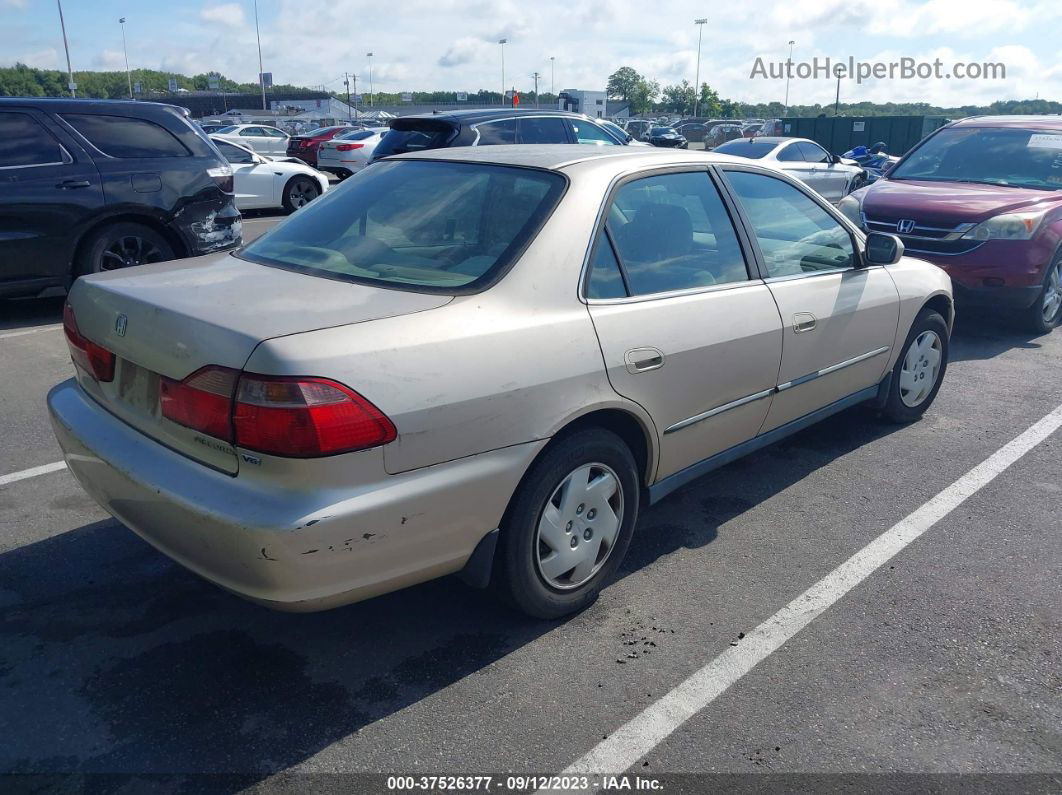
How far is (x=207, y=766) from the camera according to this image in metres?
2.48

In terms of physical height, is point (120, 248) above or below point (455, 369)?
below

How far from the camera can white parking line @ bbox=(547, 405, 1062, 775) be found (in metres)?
2.60

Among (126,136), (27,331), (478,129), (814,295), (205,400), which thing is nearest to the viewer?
(205,400)

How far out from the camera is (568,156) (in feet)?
11.8

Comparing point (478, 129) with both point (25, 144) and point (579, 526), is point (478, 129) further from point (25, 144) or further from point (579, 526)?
point (579, 526)

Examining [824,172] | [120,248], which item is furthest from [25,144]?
[824,172]

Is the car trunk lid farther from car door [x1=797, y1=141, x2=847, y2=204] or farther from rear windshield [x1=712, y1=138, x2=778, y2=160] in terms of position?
car door [x1=797, y1=141, x2=847, y2=204]

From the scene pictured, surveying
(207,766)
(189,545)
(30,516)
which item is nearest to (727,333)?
(189,545)

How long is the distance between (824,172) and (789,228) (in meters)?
12.7

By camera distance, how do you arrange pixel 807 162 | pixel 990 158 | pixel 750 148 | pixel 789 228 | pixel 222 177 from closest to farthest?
pixel 789 228, pixel 222 177, pixel 990 158, pixel 750 148, pixel 807 162

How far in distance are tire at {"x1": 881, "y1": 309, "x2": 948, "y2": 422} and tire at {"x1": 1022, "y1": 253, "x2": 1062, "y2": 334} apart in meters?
2.78

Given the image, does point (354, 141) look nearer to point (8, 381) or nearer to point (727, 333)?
point (8, 381)

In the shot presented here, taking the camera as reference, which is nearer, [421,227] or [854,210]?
[421,227]

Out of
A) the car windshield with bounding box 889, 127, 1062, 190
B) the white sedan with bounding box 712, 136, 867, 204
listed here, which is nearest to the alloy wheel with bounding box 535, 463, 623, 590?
the car windshield with bounding box 889, 127, 1062, 190
